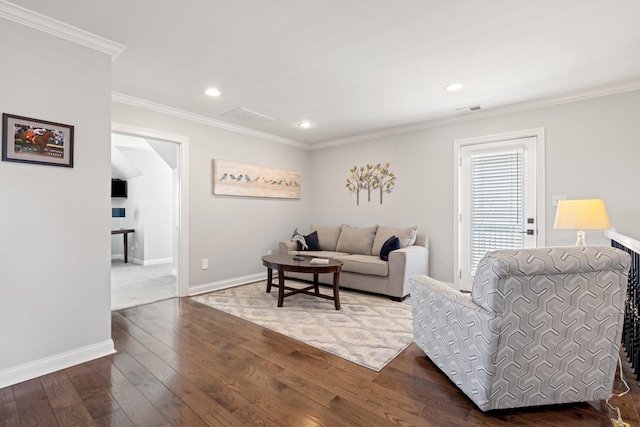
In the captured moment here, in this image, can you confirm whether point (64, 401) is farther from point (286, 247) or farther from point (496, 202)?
point (496, 202)

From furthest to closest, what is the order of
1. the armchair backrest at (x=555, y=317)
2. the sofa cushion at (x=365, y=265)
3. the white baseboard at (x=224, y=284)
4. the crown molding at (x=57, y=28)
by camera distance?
the white baseboard at (x=224, y=284) → the sofa cushion at (x=365, y=265) → the crown molding at (x=57, y=28) → the armchair backrest at (x=555, y=317)

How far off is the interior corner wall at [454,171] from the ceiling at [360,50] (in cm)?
30

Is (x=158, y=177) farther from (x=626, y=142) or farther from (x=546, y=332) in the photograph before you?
(x=626, y=142)

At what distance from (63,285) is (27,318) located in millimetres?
267

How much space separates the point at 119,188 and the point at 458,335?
25.2 feet

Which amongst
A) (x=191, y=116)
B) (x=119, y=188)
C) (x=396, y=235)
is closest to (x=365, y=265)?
(x=396, y=235)

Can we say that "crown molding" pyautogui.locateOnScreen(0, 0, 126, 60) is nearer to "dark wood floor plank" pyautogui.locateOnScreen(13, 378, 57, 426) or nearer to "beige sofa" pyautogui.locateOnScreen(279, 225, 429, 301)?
"dark wood floor plank" pyautogui.locateOnScreen(13, 378, 57, 426)

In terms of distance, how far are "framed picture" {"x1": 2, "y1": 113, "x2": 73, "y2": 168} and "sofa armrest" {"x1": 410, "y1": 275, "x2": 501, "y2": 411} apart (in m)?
2.75

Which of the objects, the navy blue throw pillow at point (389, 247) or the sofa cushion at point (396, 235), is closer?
the navy blue throw pillow at point (389, 247)

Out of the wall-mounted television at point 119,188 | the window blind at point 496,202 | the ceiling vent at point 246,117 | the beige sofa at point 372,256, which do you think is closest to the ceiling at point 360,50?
the ceiling vent at point 246,117

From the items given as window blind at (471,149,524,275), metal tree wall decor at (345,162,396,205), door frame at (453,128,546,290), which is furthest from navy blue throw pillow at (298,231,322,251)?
window blind at (471,149,524,275)

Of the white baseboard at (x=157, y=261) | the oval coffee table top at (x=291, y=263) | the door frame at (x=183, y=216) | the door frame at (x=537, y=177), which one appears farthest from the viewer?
the white baseboard at (x=157, y=261)

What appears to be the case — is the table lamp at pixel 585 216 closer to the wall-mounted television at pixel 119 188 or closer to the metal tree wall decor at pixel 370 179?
the metal tree wall decor at pixel 370 179

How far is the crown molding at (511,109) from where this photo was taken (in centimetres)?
322
